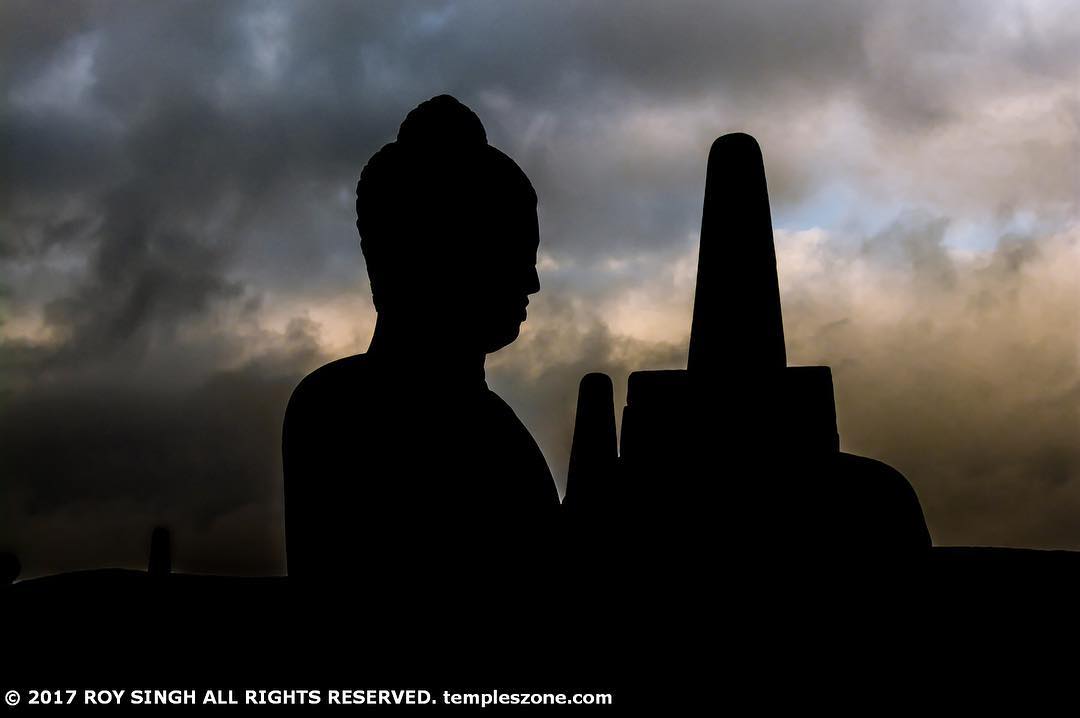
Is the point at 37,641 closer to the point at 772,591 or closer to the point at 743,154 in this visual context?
the point at 772,591

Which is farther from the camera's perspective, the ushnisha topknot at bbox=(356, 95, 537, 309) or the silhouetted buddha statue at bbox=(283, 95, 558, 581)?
the ushnisha topknot at bbox=(356, 95, 537, 309)

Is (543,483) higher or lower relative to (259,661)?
higher

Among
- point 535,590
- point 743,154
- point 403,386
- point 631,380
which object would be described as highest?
point 743,154

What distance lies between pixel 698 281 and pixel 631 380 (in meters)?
0.61

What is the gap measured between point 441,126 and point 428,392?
76 centimetres

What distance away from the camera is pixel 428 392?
229 centimetres

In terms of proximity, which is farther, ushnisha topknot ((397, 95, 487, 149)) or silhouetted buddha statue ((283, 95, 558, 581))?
ushnisha topknot ((397, 95, 487, 149))

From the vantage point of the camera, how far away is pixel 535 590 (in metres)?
2.17

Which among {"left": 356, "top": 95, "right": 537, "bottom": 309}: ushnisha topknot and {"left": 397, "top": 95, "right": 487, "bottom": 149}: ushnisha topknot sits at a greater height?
{"left": 397, "top": 95, "right": 487, "bottom": 149}: ushnisha topknot

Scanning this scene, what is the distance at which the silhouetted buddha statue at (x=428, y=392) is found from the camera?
2.10 metres

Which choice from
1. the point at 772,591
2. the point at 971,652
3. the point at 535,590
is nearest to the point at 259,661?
the point at 535,590

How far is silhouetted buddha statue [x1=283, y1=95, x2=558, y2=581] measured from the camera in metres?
2.10

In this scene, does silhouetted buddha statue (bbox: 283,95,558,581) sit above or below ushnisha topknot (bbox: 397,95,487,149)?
below

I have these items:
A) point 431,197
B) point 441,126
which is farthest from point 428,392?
point 441,126
